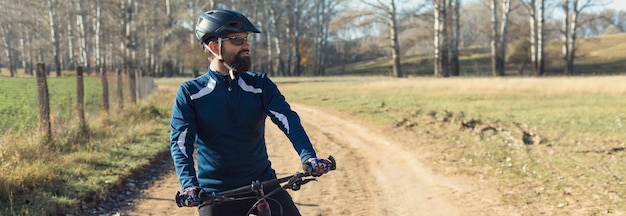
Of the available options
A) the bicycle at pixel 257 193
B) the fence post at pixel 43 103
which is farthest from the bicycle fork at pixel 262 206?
the fence post at pixel 43 103

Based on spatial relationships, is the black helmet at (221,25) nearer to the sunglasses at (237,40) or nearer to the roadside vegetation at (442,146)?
the sunglasses at (237,40)

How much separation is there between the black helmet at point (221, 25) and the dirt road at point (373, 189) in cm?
381

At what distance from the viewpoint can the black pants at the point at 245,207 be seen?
327 centimetres

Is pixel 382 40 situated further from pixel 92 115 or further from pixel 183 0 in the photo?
pixel 92 115

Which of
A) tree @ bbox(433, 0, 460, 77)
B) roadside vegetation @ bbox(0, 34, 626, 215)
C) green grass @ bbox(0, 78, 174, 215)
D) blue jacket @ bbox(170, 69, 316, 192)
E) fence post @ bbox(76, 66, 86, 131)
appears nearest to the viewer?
blue jacket @ bbox(170, 69, 316, 192)

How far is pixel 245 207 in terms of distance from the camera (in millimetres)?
3346

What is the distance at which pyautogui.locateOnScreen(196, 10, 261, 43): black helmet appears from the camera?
324 centimetres

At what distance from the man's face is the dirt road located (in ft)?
12.3

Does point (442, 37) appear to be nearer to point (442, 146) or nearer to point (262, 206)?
point (442, 146)

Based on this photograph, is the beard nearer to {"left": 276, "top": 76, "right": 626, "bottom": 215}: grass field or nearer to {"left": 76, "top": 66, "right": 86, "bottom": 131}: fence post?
{"left": 276, "top": 76, "right": 626, "bottom": 215}: grass field

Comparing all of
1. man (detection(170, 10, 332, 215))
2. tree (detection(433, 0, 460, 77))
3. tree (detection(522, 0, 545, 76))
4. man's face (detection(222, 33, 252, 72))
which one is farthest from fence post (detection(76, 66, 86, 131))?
tree (detection(522, 0, 545, 76))

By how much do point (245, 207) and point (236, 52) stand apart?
0.94 m

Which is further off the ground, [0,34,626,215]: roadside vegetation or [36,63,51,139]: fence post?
[36,63,51,139]: fence post

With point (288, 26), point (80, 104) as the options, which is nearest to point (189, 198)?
point (80, 104)
